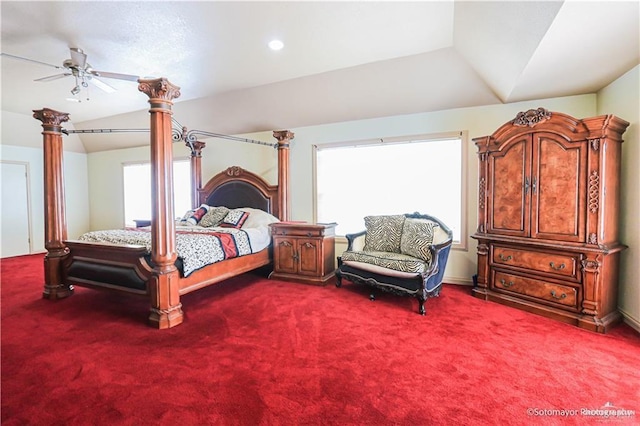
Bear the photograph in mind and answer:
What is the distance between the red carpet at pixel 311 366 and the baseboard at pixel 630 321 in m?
0.06

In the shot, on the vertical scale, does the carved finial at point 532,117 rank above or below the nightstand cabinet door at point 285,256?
above

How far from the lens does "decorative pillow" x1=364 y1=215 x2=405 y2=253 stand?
3930 millimetres

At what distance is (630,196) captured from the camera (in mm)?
2834

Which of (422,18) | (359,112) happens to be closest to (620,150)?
(422,18)

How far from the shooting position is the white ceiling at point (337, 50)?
2.43m

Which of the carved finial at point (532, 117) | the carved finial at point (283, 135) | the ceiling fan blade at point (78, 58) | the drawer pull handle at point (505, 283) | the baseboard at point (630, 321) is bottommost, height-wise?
the baseboard at point (630, 321)

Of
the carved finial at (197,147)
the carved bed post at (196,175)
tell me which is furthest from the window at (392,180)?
the carved bed post at (196,175)

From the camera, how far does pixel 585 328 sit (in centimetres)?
274

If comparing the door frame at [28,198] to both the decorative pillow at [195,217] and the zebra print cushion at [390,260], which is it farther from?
the zebra print cushion at [390,260]

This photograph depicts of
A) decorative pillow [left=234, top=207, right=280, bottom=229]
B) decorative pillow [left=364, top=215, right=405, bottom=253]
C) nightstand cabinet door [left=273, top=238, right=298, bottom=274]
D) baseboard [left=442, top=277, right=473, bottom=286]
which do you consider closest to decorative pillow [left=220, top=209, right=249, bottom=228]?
decorative pillow [left=234, top=207, right=280, bottom=229]

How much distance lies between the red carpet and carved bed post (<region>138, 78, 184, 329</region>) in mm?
211

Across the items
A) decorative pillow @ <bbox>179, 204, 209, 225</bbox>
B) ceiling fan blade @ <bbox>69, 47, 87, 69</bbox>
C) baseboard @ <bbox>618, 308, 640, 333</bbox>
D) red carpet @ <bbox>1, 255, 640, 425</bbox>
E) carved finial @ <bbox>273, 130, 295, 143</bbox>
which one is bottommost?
red carpet @ <bbox>1, 255, 640, 425</bbox>

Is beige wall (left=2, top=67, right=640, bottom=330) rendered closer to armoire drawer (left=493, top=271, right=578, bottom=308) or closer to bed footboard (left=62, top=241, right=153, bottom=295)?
armoire drawer (left=493, top=271, right=578, bottom=308)

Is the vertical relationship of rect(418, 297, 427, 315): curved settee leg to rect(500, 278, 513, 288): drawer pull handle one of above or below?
below
